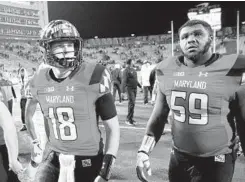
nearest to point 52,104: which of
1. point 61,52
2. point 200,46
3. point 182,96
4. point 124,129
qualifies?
point 61,52

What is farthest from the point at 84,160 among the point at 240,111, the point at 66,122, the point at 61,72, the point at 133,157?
the point at 133,157

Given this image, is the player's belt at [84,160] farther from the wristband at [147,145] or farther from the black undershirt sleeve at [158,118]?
the black undershirt sleeve at [158,118]

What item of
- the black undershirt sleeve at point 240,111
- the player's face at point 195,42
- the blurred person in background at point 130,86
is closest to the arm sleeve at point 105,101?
the player's face at point 195,42

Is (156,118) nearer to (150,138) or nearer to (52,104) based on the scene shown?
(150,138)

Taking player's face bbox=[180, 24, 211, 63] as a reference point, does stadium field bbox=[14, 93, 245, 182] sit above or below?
below

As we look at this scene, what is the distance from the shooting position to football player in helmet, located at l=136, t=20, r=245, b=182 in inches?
90.4

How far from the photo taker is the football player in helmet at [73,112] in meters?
2.29

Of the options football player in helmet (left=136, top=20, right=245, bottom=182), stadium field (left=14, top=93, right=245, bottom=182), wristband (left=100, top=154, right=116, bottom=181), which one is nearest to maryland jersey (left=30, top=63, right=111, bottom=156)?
wristband (left=100, top=154, right=116, bottom=181)

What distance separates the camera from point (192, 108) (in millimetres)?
2373

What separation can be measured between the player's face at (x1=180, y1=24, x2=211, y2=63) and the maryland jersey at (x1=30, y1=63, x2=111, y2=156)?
2.07ft

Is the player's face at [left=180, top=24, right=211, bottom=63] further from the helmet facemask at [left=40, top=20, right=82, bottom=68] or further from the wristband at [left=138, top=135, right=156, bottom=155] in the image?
the helmet facemask at [left=40, top=20, right=82, bottom=68]

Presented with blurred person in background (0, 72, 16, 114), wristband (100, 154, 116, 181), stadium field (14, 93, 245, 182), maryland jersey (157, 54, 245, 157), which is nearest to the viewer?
wristband (100, 154, 116, 181)

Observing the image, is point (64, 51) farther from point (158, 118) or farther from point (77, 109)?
point (158, 118)

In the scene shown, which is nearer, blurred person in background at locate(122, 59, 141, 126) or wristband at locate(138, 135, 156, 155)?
wristband at locate(138, 135, 156, 155)
